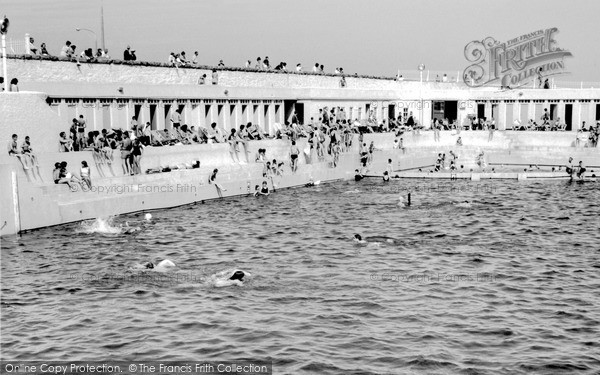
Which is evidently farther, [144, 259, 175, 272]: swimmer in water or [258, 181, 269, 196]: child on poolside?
[258, 181, 269, 196]: child on poolside

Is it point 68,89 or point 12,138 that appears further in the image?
point 68,89

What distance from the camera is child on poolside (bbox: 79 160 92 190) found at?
26.1 meters

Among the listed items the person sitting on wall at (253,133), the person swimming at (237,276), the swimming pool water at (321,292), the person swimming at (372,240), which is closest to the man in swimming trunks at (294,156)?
the person sitting on wall at (253,133)

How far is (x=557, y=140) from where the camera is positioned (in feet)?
158

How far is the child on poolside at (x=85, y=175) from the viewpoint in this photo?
85.6ft

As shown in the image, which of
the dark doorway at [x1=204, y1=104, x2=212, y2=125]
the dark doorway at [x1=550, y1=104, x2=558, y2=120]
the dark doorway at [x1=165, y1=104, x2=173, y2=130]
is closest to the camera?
the dark doorway at [x1=165, y1=104, x2=173, y2=130]

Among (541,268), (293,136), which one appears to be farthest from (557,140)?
(541,268)

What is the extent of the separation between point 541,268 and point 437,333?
7046 mm

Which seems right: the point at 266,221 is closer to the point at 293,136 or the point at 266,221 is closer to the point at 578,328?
the point at 293,136

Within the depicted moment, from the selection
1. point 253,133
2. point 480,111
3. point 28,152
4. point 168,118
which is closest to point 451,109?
point 480,111

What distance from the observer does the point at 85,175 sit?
85.6ft

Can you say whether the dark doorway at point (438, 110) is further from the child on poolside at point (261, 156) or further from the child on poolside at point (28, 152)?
the child on poolside at point (28, 152)

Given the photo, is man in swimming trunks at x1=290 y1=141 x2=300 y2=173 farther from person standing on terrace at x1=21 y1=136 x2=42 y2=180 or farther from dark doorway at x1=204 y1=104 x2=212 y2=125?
person standing on terrace at x1=21 y1=136 x2=42 y2=180

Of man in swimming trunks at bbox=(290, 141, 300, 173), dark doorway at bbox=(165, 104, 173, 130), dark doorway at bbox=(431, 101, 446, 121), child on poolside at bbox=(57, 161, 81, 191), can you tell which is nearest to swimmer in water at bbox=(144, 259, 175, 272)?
child on poolside at bbox=(57, 161, 81, 191)
